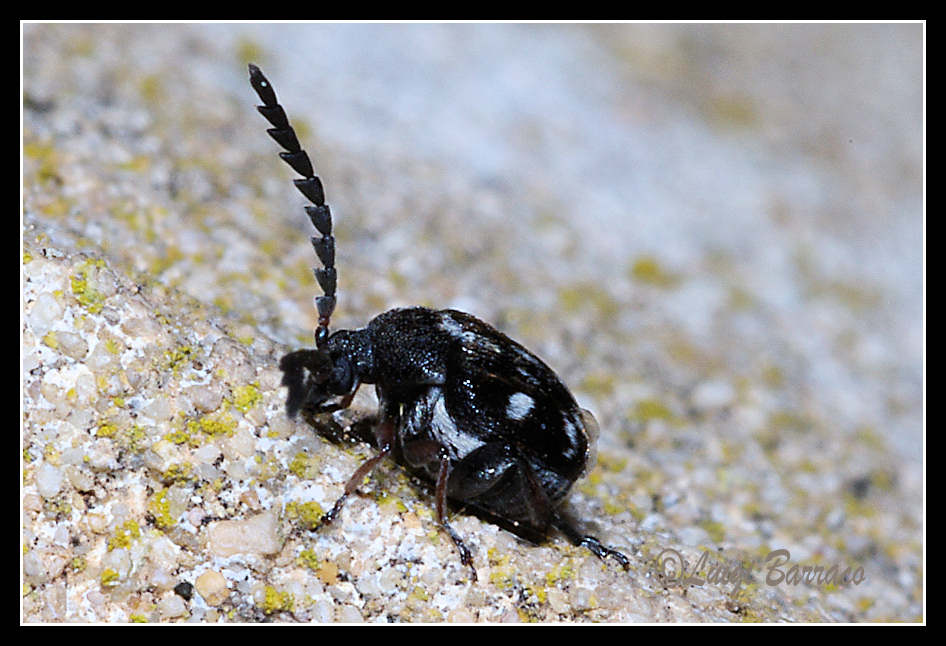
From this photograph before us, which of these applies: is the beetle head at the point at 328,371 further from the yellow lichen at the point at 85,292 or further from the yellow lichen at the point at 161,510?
the yellow lichen at the point at 85,292

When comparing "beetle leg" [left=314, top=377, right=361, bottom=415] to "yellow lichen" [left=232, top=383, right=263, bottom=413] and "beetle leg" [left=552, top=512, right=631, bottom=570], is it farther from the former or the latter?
"beetle leg" [left=552, top=512, right=631, bottom=570]

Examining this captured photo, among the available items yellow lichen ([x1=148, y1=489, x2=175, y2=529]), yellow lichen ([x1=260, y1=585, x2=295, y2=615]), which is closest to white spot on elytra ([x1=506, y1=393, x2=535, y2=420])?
yellow lichen ([x1=260, y1=585, x2=295, y2=615])

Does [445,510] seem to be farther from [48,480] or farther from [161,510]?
[48,480]

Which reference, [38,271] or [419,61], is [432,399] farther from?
[419,61]

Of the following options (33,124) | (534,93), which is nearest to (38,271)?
(33,124)

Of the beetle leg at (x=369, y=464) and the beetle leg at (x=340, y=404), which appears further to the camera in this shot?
the beetle leg at (x=340, y=404)

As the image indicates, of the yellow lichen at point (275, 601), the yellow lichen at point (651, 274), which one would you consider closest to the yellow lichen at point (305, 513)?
the yellow lichen at point (275, 601)

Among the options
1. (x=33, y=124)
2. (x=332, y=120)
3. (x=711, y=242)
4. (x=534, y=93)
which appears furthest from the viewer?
(x=534, y=93)
